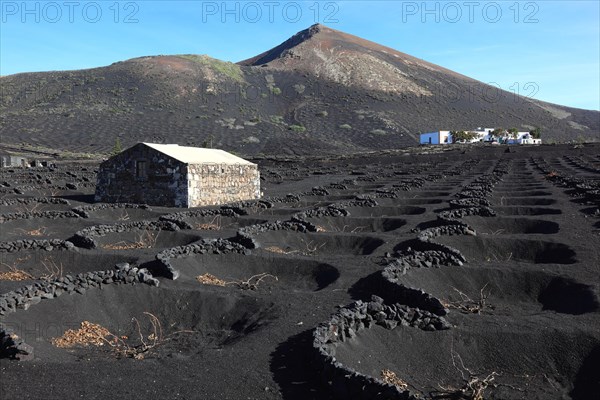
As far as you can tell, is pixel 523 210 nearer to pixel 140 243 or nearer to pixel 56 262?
pixel 140 243

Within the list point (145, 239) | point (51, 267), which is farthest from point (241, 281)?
point (145, 239)

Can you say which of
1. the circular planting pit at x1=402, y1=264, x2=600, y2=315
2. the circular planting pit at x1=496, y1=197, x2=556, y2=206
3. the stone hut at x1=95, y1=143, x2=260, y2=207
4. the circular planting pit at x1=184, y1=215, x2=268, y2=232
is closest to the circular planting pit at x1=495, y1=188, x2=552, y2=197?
the circular planting pit at x1=496, y1=197, x2=556, y2=206

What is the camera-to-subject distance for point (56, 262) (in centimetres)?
1347

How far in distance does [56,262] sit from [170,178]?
36.8ft

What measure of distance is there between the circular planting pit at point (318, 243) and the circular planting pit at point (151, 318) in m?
5.48

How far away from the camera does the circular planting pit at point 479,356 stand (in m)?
7.30

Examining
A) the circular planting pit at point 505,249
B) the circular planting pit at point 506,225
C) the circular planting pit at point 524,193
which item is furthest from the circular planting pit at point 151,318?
the circular planting pit at point 524,193

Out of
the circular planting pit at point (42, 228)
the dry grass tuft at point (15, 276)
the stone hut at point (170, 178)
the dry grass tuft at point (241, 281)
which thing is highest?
the stone hut at point (170, 178)

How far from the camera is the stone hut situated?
79.5ft

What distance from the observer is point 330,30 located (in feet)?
482

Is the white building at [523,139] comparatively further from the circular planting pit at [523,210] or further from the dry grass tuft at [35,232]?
the dry grass tuft at [35,232]

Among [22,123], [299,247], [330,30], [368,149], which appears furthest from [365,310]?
[330,30]

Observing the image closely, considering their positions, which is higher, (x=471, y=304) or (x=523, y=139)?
(x=523, y=139)

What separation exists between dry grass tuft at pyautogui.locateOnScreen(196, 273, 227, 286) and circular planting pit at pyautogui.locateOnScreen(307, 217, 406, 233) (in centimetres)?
753
